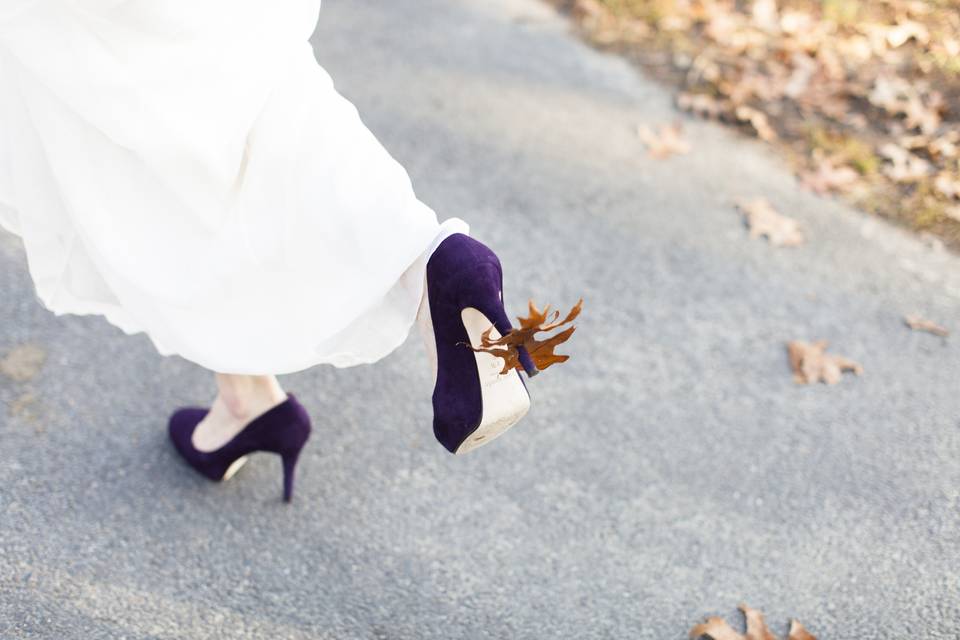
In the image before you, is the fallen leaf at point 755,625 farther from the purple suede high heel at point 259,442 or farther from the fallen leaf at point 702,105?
the fallen leaf at point 702,105

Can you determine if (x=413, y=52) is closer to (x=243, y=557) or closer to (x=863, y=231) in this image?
(x=863, y=231)

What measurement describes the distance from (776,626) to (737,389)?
0.80 meters

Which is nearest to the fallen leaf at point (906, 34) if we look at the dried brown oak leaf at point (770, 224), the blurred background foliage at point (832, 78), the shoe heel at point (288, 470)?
the blurred background foliage at point (832, 78)

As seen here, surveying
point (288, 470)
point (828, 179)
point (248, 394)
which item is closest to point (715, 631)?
point (288, 470)

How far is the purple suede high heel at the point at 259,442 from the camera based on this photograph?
6.59ft

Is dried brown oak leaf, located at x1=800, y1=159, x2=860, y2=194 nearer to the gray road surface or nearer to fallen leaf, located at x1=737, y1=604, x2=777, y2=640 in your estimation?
the gray road surface

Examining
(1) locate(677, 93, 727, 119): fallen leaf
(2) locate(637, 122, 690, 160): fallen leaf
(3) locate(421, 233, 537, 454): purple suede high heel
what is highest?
(3) locate(421, 233, 537, 454): purple suede high heel

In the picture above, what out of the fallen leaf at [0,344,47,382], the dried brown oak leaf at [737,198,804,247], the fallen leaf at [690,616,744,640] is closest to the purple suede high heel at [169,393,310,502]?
the fallen leaf at [0,344,47,382]

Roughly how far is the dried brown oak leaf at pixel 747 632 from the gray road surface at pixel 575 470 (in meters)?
0.05

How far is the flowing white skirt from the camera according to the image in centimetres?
147

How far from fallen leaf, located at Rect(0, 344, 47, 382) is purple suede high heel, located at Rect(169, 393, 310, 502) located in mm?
516

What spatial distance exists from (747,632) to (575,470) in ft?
1.96

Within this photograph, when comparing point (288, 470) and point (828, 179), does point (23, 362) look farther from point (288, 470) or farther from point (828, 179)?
point (828, 179)

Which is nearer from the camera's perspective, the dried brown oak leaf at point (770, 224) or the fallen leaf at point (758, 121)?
the dried brown oak leaf at point (770, 224)
